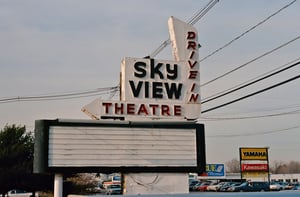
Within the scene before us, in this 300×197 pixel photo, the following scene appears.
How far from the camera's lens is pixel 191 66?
17.7m

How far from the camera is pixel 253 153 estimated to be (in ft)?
167

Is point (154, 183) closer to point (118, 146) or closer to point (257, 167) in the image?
point (118, 146)

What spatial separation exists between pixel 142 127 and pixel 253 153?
36351mm

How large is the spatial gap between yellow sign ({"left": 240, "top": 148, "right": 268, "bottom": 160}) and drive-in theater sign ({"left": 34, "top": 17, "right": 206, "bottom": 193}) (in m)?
34.6

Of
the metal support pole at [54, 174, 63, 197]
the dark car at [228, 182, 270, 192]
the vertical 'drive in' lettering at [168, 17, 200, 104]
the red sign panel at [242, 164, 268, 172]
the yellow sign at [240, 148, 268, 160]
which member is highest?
the vertical 'drive in' lettering at [168, 17, 200, 104]

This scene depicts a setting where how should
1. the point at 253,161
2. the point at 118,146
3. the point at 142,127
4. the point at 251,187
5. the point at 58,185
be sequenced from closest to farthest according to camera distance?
1. the point at 58,185
2. the point at 118,146
3. the point at 142,127
4. the point at 251,187
5. the point at 253,161

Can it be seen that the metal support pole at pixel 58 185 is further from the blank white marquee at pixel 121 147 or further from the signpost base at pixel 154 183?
the signpost base at pixel 154 183

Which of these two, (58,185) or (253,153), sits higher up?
(253,153)

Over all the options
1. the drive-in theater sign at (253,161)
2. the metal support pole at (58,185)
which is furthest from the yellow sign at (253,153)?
the metal support pole at (58,185)

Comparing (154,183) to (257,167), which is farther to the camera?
(257,167)

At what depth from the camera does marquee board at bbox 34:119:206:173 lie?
15.6 meters

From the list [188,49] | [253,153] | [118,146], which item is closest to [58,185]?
[118,146]

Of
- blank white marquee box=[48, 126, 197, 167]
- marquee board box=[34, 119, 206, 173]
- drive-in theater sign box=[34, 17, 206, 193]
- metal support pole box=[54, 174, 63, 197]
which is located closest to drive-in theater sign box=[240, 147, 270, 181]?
drive-in theater sign box=[34, 17, 206, 193]

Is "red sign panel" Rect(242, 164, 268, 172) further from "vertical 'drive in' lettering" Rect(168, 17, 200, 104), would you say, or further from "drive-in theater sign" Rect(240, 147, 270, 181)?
"vertical 'drive in' lettering" Rect(168, 17, 200, 104)
